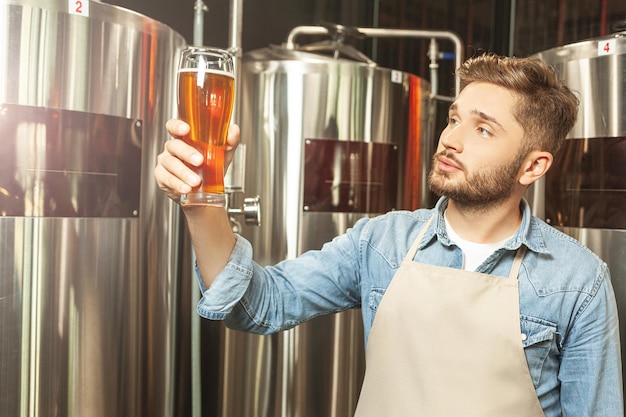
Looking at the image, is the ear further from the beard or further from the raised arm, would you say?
the raised arm

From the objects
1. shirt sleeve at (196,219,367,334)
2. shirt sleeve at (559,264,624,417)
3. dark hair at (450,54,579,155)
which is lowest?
shirt sleeve at (559,264,624,417)

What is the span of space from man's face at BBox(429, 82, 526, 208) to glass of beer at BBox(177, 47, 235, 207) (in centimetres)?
58

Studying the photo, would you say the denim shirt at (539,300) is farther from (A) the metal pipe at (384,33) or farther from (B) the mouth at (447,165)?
(A) the metal pipe at (384,33)

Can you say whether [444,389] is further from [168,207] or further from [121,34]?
[121,34]

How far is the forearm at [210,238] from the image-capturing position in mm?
1191

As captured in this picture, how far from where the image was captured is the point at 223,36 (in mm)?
3062

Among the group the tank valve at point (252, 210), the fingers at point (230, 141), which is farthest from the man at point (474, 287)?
the tank valve at point (252, 210)

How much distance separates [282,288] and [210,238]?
252 millimetres

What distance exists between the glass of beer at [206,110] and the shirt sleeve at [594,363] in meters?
0.79

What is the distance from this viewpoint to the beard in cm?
144

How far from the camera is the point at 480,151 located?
→ 1.46m

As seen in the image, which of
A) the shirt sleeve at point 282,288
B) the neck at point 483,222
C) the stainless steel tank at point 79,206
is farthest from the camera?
the stainless steel tank at point 79,206

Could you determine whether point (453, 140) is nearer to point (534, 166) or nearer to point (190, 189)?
point (534, 166)

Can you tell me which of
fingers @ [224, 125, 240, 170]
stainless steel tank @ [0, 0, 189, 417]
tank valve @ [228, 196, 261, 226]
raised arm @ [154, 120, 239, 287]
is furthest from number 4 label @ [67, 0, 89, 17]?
fingers @ [224, 125, 240, 170]
